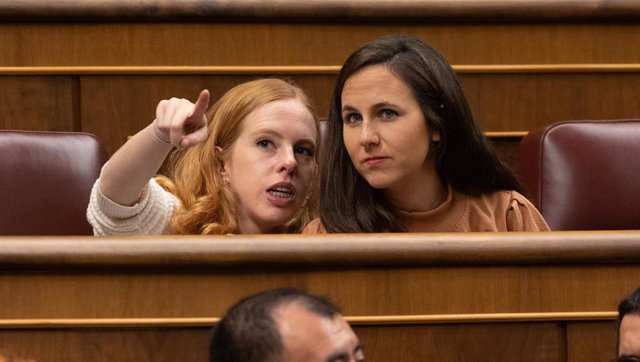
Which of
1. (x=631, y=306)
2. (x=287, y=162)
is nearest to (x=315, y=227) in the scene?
(x=287, y=162)

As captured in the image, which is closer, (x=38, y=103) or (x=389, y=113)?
(x=389, y=113)

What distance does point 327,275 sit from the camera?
1.88 feet

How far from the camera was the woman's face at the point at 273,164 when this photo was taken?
745mm

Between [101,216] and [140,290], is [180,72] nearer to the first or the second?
[101,216]

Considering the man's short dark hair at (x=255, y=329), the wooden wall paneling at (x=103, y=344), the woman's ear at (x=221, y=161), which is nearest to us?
the man's short dark hair at (x=255, y=329)

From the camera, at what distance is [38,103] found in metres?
0.85

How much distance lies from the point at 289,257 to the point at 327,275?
0.8 inches

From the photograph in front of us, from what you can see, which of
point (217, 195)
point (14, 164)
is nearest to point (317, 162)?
point (217, 195)

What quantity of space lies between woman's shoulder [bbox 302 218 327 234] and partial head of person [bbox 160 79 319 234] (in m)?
0.02

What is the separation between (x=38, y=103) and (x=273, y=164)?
0.19 metres

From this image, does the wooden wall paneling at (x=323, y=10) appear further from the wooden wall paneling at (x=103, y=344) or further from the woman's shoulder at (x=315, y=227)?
the wooden wall paneling at (x=103, y=344)

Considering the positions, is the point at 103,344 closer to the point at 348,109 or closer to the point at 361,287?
the point at 361,287

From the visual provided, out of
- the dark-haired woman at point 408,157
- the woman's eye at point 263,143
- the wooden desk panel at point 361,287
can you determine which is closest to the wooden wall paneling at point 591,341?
the wooden desk panel at point 361,287

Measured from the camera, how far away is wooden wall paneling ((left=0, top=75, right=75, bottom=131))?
0.84m
